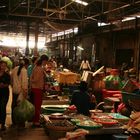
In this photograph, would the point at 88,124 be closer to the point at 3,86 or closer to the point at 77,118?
the point at 77,118

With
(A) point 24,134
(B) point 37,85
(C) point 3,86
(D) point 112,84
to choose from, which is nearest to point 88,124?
(A) point 24,134

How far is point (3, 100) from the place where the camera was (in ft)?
25.9

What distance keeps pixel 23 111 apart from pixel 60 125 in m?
2.12

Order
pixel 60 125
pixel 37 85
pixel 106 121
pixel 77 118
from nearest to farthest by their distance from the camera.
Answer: pixel 60 125
pixel 106 121
pixel 77 118
pixel 37 85

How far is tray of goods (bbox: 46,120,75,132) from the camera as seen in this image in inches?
231

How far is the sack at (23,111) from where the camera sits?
7996 mm

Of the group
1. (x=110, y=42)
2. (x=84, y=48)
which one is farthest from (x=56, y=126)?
(x=84, y=48)

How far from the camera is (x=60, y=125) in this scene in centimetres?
609

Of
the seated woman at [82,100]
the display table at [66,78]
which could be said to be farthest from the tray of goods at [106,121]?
the display table at [66,78]

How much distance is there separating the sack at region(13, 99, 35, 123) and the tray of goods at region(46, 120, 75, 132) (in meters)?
1.65

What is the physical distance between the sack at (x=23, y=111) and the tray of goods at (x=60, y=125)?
165 centimetres

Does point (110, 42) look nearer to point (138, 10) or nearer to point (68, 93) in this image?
point (138, 10)

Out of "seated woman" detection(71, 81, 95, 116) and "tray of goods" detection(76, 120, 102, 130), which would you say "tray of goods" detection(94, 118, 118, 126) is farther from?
"seated woman" detection(71, 81, 95, 116)

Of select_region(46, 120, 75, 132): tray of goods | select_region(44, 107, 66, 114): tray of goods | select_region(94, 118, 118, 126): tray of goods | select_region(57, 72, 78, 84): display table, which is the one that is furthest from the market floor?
select_region(57, 72, 78, 84): display table
